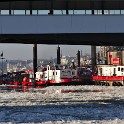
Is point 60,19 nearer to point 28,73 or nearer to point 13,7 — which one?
point 13,7

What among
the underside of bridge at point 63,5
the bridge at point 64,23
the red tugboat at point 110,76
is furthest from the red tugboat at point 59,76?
the underside of bridge at point 63,5

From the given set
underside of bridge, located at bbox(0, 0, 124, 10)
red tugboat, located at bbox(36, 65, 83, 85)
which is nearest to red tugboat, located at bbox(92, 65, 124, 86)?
red tugboat, located at bbox(36, 65, 83, 85)

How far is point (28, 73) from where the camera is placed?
74438 millimetres

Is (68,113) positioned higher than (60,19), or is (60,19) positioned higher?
(60,19)

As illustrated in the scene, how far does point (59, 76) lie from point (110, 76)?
7.31 metres

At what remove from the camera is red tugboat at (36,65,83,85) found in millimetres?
51319

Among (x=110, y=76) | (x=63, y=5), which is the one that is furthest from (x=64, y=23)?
(x=110, y=76)

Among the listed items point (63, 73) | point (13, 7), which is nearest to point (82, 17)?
point (13, 7)

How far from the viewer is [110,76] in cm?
5153

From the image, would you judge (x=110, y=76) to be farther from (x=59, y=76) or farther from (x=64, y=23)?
(x=64, y=23)

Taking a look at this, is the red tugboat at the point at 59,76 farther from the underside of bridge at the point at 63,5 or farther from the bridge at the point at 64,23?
the underside of bridge at the point at 63,5

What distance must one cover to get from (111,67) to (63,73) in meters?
6.79

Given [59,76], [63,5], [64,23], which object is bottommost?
[59,76]

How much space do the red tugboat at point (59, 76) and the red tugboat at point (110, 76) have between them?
102 inches
